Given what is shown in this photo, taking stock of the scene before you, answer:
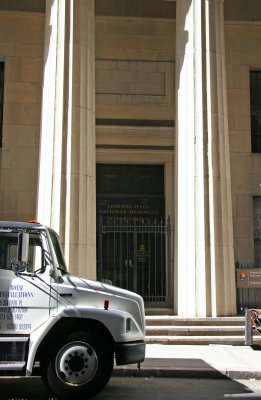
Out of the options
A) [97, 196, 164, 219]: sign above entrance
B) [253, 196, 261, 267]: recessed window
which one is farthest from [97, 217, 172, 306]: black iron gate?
[253, 196, 261, 267]: recessed window

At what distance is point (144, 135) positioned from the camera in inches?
654

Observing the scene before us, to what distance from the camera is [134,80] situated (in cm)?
1678

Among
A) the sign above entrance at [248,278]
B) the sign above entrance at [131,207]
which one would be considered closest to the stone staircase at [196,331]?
the sign above entrance at [248,278]

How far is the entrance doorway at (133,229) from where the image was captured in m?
16.0

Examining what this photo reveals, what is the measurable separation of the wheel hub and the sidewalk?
220 cm

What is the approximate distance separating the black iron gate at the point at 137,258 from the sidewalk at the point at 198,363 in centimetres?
436

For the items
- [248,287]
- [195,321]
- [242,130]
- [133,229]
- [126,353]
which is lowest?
[195,321]

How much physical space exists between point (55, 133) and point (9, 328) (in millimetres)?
6993

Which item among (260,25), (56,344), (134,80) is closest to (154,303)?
(134,80)

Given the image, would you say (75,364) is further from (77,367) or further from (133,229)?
(133,229)

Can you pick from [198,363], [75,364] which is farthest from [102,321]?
[198,363]

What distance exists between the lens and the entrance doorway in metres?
16.0

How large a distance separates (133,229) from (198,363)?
681cm

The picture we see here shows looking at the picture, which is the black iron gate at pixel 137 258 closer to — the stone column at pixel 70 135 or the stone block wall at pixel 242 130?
the stone block wall at pixel 242 130
